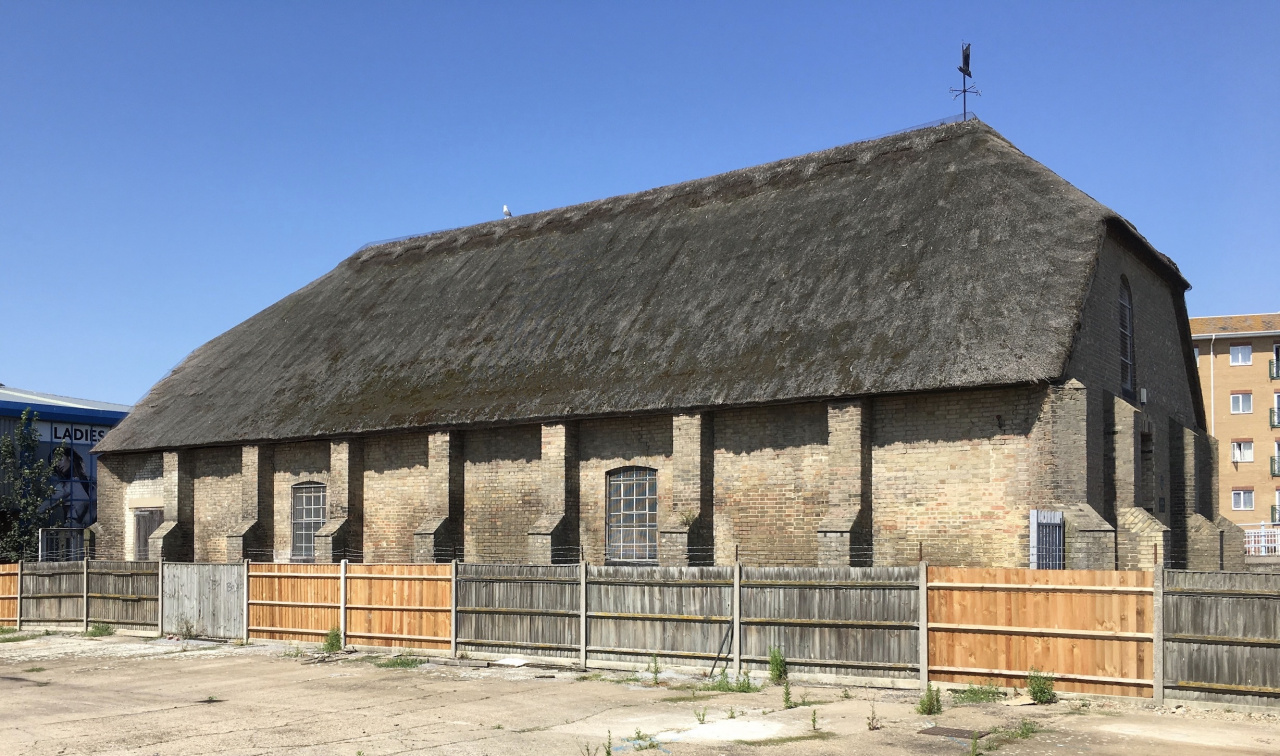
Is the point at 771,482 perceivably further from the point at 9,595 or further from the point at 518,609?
the point at 9,595

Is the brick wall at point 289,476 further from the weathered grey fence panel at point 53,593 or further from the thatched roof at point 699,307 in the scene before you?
the weathered grey fence panel at point 53,593

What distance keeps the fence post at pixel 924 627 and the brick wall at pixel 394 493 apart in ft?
51.5

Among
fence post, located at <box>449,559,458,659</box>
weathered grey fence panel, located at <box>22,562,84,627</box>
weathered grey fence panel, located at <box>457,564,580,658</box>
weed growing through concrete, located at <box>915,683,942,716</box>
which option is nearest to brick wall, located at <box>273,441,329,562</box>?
weathered grey fence panel, located at <box>22,562,84,627</box>

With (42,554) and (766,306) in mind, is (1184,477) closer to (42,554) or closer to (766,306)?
(766,306)

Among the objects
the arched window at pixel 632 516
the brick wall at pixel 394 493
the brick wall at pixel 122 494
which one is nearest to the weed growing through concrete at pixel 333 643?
the arched window at pixel 632 516

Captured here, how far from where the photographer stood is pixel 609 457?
82.8 feet

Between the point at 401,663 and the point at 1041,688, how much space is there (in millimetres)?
10234

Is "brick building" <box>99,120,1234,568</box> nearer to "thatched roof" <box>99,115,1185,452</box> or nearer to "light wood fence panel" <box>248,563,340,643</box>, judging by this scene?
"thatched roof" <box>99,115,1185,452</box>

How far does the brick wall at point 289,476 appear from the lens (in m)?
30.7

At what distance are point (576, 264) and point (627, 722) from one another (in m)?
19.1

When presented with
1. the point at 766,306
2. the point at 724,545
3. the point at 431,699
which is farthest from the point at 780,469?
the point at 431,699

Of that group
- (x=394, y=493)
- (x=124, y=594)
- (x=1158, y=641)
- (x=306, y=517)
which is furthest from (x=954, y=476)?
(x=306, y=517)

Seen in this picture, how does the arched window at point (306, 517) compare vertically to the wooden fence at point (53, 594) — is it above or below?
above

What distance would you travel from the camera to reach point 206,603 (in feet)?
76.8
